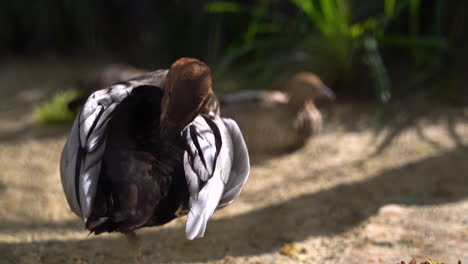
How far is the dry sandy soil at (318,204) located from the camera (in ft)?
9.98

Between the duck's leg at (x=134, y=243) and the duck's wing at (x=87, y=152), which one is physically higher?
the duck's wing at (x=87, y=152)

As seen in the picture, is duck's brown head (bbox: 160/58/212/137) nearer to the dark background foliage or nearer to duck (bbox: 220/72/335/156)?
duck (bbox: 220/72/335/156)

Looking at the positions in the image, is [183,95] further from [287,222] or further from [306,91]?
[306,91]

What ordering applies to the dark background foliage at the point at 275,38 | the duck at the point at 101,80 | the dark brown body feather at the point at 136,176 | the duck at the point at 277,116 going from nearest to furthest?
1. the dark brown body feather at the point at 136,176
2. the duck at the point at 277,116
3. the duck at the point at 101,80
4. the dark background foliage at the point at 275,38

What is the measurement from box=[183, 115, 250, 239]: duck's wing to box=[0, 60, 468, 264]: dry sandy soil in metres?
0.55

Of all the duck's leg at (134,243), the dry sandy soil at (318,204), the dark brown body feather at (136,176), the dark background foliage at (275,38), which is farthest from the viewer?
the dark background foliage at (275,38)

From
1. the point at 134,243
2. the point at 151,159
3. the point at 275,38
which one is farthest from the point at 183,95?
the point at 275,38

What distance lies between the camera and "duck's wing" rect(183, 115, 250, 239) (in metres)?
2.44

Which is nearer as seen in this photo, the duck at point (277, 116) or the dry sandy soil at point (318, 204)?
the dry sandy soil at point (318, 204)

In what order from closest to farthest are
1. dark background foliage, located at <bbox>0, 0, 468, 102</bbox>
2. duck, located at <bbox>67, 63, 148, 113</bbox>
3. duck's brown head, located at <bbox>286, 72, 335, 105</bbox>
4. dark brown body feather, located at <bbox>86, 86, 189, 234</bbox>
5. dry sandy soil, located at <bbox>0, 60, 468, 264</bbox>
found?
1. dark brown body feather, located at <bbox>86, 86, 189, 234</bbox>
2. dry sandy soil, located at <bbox>0, 60, 468, 264</bbox>
3. duck's brown head, located at <bbox>286, 72, 335, 105</bbox>
4. duck, located at <bbox>67, 63, 148, 113</bbox>
5. dark background foliage, located at <bbox>0, 0, 468, 102</bbox>

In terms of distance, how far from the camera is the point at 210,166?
102 inches

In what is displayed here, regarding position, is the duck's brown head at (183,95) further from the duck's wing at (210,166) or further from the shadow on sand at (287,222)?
the shadow on sand at (287,222)

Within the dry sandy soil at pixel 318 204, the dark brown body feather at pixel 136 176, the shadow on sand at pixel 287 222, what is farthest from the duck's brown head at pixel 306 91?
the dark brown body feather at pixel 136 176

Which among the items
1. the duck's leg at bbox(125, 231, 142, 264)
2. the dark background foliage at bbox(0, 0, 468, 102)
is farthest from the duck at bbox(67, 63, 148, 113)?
the duck's leg at bbox(125, 231, 142, 264)
